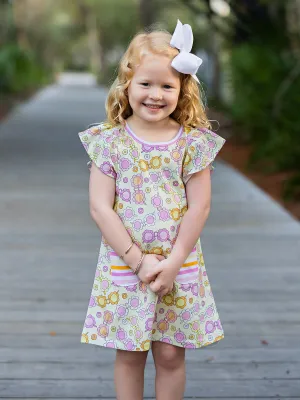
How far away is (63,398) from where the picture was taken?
3711mm

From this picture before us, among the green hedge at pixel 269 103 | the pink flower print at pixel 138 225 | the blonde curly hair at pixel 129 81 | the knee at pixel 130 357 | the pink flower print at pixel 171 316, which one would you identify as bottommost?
the green hedge at pixel 269 103

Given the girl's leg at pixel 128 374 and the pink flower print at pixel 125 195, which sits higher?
the pink flower print at pixel 125 195

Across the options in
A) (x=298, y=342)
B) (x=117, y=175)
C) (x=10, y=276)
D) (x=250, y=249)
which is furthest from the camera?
(x=250, y=249)

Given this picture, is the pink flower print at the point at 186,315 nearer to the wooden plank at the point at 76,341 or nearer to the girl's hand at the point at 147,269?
the girl's hand at the point at 147,269

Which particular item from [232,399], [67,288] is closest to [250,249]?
[67,288]

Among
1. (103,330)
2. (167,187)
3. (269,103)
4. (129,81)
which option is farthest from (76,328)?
(269,103)

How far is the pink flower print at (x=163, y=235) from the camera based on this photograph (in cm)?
291

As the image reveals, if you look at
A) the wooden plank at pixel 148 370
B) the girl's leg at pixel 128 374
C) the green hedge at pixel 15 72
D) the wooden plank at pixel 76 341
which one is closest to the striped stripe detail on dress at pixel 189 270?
the girl's leg at pixel 128 374

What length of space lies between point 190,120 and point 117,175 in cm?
34

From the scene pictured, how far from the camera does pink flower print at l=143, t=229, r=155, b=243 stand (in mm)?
2906

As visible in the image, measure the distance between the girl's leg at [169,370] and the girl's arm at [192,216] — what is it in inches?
14.0

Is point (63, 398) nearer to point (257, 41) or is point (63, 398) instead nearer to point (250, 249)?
point (250, 249)

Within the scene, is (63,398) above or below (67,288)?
above

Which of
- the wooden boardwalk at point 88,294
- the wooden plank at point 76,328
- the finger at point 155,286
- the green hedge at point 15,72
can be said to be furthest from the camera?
the green hedge at point 15,72
